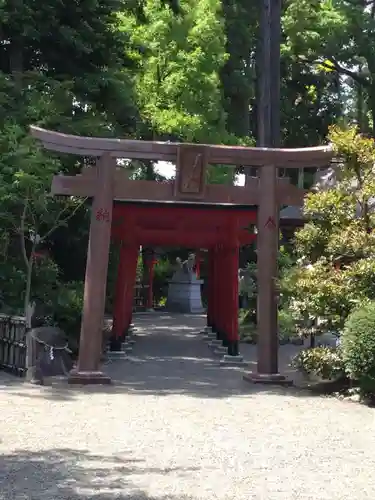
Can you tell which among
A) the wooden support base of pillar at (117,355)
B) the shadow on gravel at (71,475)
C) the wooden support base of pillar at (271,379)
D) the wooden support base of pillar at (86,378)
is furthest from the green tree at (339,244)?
the wooden support base of pillar at (117,355)

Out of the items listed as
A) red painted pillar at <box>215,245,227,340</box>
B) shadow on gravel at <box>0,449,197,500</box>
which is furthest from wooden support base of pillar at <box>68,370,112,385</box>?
red painted pillar at <box>215,245,227,340</box>

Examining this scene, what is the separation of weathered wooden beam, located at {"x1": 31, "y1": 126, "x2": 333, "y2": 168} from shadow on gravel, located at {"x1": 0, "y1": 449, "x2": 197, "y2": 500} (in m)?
5.56

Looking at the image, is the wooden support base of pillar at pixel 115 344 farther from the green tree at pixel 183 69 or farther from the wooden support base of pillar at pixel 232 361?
the green tree at pixel 183 69

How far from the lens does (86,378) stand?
10680mm

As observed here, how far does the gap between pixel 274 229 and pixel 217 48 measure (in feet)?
46.7

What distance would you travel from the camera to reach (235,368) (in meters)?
14.1

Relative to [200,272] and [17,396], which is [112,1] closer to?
[17,396]

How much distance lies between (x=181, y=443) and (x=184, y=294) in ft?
86.4

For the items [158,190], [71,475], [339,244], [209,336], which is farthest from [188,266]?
[71,475]

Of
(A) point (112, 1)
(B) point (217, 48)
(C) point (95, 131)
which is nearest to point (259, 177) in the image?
(C) point (95, 131)

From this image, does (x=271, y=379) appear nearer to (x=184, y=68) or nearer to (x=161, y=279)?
(x=184, y=68)

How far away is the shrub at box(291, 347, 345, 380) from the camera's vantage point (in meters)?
10.0

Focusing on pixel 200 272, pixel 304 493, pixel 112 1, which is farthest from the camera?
pixel 200 272

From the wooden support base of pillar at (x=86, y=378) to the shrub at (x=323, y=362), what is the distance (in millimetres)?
2807
